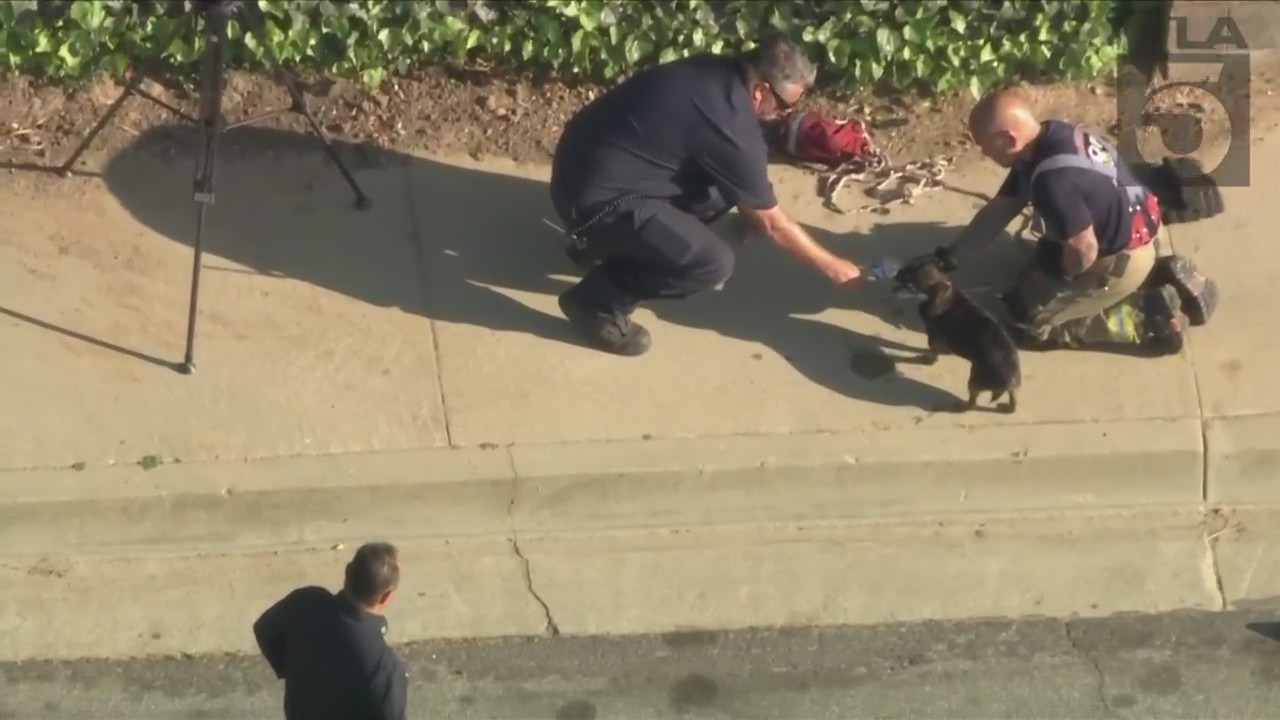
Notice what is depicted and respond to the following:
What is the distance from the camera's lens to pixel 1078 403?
7059mm

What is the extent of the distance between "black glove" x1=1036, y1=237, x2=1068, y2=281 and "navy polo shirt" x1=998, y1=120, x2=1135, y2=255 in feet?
0.56

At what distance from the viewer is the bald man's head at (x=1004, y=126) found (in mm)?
6551

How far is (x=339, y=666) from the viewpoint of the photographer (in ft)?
Answer: 16.3

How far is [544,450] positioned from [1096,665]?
208 cm

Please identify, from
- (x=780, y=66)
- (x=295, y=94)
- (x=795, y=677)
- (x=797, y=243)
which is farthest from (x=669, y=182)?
(x=795, y=677)

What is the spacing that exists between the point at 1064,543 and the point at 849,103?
2356 mm

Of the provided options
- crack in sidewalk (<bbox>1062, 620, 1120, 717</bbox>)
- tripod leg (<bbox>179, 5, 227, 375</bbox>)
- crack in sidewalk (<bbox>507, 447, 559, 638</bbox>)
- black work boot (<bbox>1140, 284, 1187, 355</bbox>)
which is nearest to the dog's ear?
black work boot (<bbox>1140, 284, 1187, 355</bbox>)

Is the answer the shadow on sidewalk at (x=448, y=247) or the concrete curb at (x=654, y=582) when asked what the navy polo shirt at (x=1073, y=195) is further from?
the concrete curb at (x=654, y=582)

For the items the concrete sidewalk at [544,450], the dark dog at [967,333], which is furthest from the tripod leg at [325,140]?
the dark dog at [967,333]

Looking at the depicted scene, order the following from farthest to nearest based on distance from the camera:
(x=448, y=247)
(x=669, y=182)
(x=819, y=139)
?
1. (x=819, y=139)
2. (x=448, y=247)
3. (x=669, y=182)

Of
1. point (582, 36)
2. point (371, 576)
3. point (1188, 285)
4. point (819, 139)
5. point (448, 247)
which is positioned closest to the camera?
point (371, 576)

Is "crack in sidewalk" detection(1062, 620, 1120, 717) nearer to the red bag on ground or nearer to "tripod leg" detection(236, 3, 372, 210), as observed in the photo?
the red bag on ground

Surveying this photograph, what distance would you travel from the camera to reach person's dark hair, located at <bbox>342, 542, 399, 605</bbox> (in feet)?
16.2

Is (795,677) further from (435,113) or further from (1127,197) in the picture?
(435,113)
